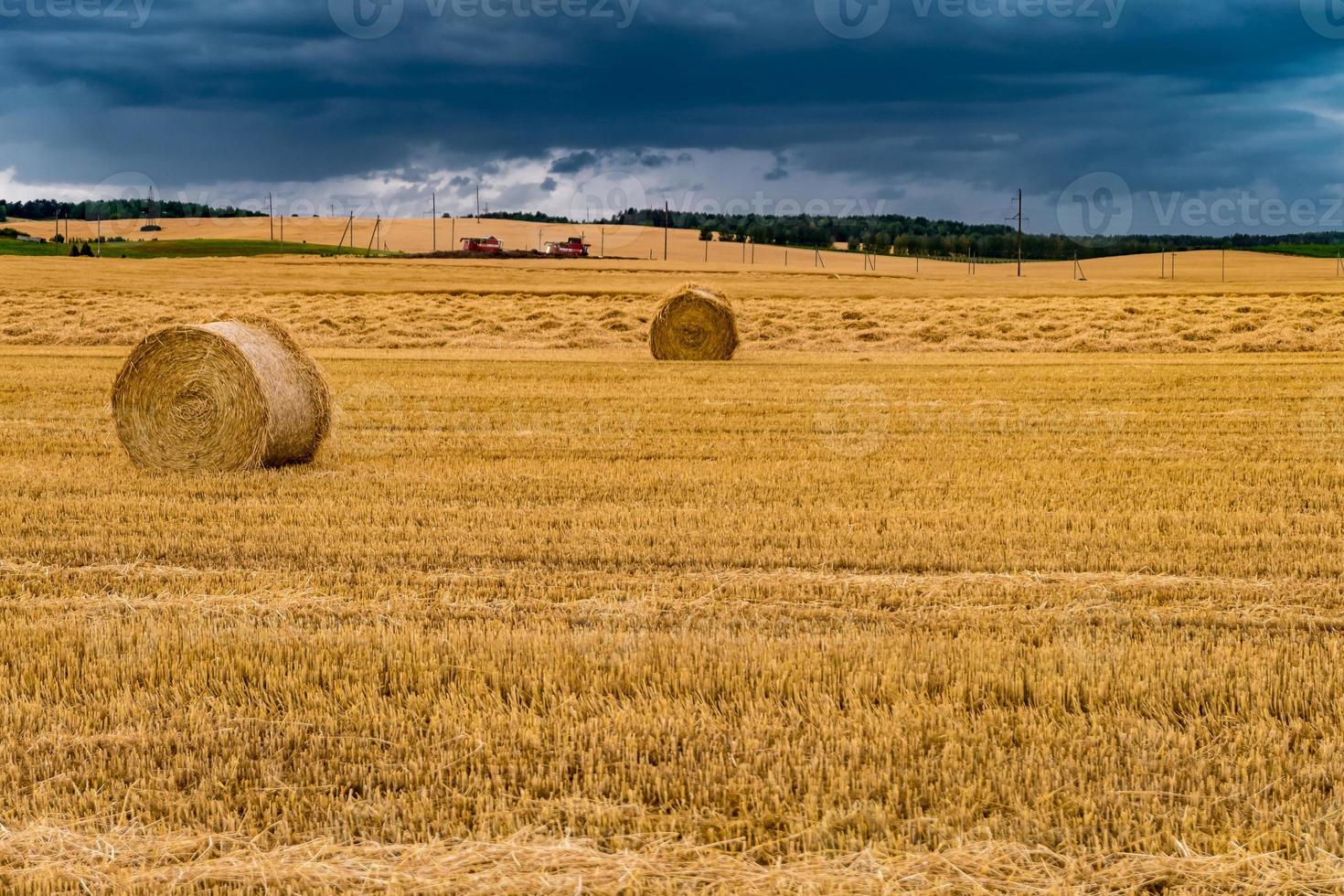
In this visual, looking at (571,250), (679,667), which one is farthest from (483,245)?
(679,667)

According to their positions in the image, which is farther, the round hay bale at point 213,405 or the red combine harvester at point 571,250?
the red combine harvester at point 571,250

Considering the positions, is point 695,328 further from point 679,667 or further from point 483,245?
point 483,245

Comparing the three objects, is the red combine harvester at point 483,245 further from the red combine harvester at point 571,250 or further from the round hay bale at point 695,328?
the round hay bale at point 695,328

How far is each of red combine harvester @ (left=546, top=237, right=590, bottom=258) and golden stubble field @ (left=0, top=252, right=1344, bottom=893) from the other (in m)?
71.1

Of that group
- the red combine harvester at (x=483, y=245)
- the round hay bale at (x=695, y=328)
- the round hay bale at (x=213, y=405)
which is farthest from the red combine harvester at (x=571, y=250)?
the round hay bale at (x=213, y=405)

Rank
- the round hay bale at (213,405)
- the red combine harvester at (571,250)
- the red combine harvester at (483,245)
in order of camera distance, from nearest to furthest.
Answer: the round hay bale at (213,405) → the red combine harvester at (571,250) → the red combine harvester at (483,245)

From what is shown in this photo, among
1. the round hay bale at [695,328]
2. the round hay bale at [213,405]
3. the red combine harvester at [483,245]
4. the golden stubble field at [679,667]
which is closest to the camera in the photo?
the golden stubble field at [679,667]

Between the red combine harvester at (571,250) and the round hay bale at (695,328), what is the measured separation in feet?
189

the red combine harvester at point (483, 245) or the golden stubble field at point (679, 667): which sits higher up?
the red combine harvester at point (483, 245)

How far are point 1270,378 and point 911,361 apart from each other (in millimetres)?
7380

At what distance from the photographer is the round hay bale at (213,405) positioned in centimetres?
1235

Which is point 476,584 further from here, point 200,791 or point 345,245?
point 345,245

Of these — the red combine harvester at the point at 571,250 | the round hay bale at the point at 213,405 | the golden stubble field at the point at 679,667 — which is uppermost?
the red combine harvester at the point at 571,250

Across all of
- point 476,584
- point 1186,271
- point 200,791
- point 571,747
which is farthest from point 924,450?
point 1186,271
